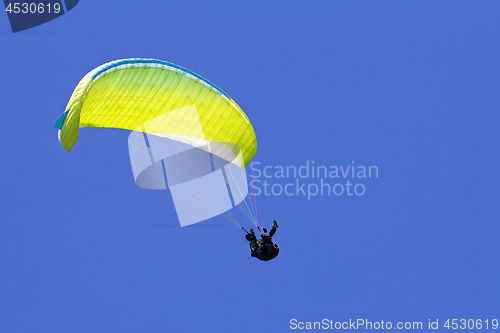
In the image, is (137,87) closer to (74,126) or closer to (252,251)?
(74,126)

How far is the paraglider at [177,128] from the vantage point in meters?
15.6

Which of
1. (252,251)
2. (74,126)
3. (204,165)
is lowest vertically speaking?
(252,251)

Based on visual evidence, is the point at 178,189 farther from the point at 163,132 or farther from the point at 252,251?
the point at 252,251

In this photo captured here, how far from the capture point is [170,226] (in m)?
15.9

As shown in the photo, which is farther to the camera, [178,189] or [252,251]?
[178,189]

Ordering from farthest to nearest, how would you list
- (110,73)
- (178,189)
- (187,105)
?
1. (178,189)
2. (187,105)
3. (110,73)

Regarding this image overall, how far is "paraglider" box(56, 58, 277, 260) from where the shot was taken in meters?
15.6

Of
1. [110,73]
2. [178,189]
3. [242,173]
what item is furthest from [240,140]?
[110,73]

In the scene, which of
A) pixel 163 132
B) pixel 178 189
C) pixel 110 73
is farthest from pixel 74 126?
pixel 178 189

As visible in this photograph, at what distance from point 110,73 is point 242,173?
4147 mm

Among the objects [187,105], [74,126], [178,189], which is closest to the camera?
[74,126]

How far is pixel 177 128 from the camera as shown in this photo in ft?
53.7

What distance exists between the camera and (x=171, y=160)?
17.4 meters

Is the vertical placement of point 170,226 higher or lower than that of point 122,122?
lower
